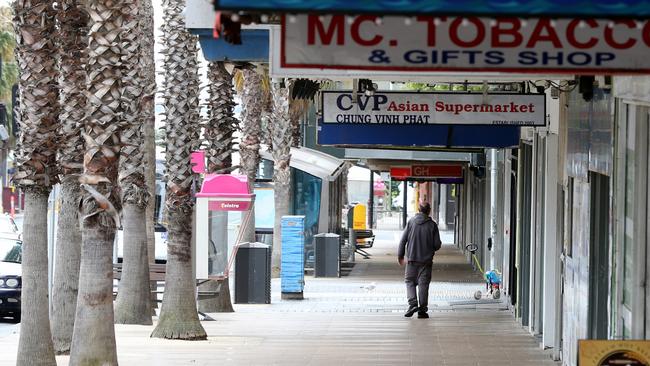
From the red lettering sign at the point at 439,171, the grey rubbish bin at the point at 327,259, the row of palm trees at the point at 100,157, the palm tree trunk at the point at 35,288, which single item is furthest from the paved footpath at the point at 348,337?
the red lettering sign at the point at 439,171

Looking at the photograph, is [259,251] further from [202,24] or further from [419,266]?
[202,24]

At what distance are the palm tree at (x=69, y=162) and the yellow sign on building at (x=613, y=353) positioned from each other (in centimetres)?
888

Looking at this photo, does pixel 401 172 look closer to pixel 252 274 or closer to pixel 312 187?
pixel 312 187

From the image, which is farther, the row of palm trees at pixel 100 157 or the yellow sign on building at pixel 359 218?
the yellow sign on building at pixel 359 218

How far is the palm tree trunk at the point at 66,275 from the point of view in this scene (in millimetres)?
15602

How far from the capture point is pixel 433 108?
50.5 feet

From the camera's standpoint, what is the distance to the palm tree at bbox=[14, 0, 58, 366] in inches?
510

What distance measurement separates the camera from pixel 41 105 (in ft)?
43.0

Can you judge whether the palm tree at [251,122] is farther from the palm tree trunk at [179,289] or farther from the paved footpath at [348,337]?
the palm tree trunk at [179,289]

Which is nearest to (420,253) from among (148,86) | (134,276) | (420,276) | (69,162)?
(420,276)

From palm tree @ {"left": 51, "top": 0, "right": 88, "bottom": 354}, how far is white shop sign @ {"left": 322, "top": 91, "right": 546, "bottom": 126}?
2.98m

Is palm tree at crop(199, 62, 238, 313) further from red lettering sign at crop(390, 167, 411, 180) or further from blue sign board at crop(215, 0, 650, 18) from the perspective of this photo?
red lettering sign at crop(390, 167, 411, 180)

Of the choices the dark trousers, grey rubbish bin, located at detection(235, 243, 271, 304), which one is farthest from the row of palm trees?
the dark trousers

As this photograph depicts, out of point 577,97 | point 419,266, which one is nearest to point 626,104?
point 577,97
